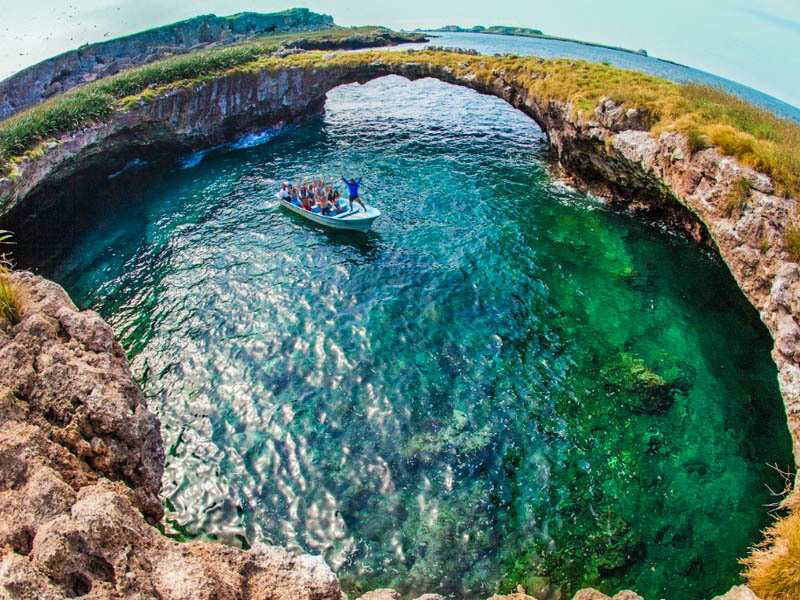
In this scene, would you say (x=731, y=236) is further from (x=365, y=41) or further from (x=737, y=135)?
(x=365, y=41)

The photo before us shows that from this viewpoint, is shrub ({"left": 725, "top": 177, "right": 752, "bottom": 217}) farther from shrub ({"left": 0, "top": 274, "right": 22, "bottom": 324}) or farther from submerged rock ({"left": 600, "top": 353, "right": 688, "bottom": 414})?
shrub ({"left": 0, "top": 274, "right": 22, "bottom": 324})

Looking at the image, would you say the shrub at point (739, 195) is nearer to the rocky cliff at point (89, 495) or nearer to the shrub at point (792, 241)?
the shrub at point (792, 241)

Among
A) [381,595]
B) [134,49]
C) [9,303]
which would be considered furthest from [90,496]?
[134,49]

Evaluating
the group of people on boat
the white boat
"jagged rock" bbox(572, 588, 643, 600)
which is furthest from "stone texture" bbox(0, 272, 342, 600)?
the group of people on boat

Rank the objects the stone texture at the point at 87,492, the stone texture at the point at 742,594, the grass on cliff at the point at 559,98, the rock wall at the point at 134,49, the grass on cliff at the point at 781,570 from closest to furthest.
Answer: the stone texture at the point at 87,492 → the stone texture at the point at 742,594 → the grass on cliff at the point at 781,570 → the grass on cliff at the point at 559,98 → the rock wall at the point at 134,49

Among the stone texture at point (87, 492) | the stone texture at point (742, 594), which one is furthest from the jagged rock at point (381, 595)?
the stone texture at point (742, 594)

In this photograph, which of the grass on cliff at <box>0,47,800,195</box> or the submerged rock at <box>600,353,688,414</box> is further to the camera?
the grass on cliff at <box>0,47,800,195</box>

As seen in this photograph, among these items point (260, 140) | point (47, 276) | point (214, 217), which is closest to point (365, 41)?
point (260, 140)

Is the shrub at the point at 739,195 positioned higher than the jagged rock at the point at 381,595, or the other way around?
the shrub at the point at 739,195
